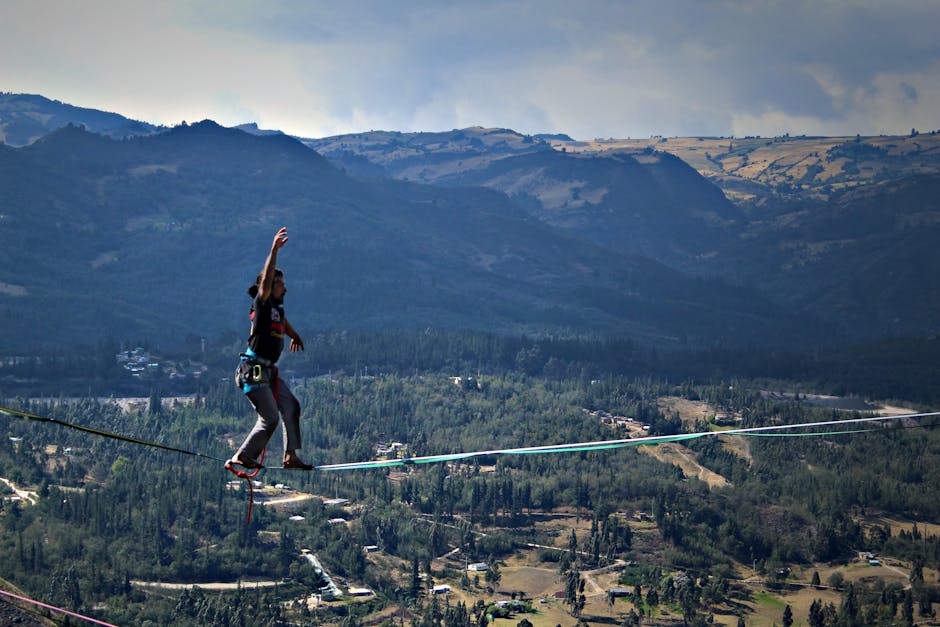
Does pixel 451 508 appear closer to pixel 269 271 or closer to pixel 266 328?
pixel 266 328

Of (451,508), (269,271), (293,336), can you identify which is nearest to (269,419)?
(293,336)

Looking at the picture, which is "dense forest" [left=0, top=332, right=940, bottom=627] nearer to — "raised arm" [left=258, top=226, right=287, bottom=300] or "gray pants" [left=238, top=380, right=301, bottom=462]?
"gray pants" [left=238, top=380, right=301, bottom=462]

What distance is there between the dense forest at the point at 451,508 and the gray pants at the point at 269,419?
193ft

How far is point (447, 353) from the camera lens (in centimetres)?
19588

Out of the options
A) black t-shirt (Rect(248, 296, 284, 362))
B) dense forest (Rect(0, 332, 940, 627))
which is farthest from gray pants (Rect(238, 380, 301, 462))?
dense forest (Rect(0, 332, 940, 627))

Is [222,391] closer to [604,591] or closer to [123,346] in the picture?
[123,346]

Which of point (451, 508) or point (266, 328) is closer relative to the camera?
point (266, 328)

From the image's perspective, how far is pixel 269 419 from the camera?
71.5 ft

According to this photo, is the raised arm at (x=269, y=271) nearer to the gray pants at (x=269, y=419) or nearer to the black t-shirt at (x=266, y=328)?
the black t-shirt at (x=266, y=328)

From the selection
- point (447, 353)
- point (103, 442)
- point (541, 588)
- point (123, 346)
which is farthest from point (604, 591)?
point (123, 346)

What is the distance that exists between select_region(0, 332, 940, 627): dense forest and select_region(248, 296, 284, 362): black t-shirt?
5999cm

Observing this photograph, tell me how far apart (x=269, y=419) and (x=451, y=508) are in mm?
90876

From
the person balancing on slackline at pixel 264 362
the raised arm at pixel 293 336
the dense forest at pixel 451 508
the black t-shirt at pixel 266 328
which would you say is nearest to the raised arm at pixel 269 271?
the person balancing on slackline at pixel 264 362

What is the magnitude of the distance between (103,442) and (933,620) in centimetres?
8511
